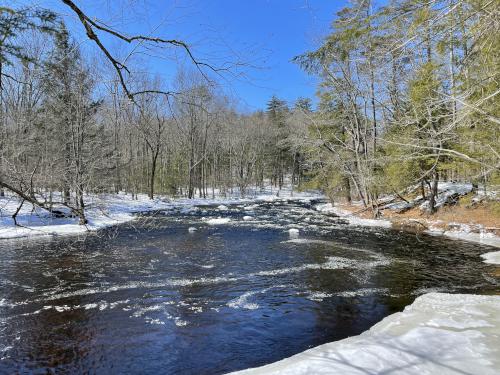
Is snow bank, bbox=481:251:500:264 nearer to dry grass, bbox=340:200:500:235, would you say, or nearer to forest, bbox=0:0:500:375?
forest, bbox=0:0:500:375

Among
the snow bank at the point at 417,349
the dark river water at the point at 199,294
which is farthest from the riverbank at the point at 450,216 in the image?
the snow bank at the point at 417,349

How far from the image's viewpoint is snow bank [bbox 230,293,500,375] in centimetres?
485

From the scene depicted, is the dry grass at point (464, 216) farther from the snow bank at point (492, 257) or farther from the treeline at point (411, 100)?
the snow bank at point (492, 257)

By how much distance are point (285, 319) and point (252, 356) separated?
67.8 inches

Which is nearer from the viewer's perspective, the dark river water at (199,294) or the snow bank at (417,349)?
the snow bank at (417,349)

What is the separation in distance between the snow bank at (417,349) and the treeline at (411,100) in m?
2.79

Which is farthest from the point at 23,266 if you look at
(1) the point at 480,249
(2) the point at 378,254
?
(1) the point at 480,249

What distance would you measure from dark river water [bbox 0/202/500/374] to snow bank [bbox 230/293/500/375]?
0.83 metres

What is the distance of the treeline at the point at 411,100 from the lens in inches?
185

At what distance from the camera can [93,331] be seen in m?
7.11

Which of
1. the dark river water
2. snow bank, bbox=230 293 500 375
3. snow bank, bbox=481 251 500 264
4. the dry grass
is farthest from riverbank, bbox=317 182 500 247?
snow bank, bbox=230 293 500 375

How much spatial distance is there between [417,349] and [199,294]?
17.3 feet

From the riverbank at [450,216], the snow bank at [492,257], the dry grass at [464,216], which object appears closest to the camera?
the snow bank at [492,257]

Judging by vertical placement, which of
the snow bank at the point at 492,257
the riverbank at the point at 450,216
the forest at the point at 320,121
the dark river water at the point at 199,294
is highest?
the forest at the point at 320,121
